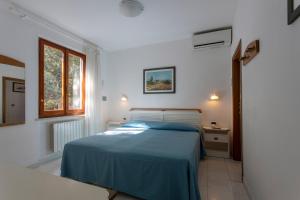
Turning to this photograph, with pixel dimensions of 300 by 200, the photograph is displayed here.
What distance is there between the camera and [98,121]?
4.25 metres

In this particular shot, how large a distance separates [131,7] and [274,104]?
217 cm

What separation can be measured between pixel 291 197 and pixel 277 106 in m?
0.56

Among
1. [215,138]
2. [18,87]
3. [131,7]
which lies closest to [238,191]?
[215,138]

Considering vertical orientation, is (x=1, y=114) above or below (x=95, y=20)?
below

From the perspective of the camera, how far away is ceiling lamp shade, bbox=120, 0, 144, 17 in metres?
2.35

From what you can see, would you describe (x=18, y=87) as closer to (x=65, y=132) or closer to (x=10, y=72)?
(x=10, y=72)

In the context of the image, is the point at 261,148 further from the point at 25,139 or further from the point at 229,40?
the point at 25,139

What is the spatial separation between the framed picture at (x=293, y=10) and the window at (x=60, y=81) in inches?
136

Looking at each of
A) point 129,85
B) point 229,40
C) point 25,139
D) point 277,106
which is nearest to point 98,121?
point 129,85

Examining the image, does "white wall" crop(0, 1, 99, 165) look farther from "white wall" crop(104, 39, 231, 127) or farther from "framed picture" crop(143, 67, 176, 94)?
"framed picture" crop(143, 67, 176, 94)

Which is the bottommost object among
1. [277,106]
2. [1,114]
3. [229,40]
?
[1,114]

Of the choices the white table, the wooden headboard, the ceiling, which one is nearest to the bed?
the white table

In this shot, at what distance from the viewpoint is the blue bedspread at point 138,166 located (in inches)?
66.2

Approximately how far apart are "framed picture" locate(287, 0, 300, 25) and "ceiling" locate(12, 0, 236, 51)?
180cm
